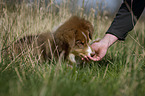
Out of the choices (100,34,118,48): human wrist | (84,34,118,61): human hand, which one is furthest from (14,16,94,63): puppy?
(100,34,118,48): human wrist

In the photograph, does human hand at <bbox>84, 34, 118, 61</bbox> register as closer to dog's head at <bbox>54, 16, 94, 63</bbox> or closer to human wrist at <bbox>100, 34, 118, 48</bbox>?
human wrist at <bbox>100, 34, 118, 48</bbox>

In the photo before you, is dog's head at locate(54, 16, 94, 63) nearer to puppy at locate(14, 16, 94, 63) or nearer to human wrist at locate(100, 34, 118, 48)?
puppy at locate(14, 16, 94, 63)

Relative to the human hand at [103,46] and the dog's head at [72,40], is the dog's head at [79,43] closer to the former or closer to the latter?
the dog's head at [72,40]

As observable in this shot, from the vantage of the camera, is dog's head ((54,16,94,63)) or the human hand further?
dog's head ((54,16,94,63))

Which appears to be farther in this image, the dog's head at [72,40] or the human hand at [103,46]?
the dog's head at [72,40]

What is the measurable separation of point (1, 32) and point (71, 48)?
1.41m

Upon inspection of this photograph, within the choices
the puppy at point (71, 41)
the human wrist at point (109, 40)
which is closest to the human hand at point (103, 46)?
the human wrist at point (109, 40)

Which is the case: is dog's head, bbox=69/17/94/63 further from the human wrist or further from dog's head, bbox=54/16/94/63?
the human wrist

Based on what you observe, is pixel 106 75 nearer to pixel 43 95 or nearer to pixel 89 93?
pixel 89 93

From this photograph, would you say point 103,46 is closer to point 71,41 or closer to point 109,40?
point 109,40

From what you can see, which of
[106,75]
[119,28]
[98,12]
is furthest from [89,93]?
[98,12]

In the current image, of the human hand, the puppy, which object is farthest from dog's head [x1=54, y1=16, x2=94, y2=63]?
the human hand

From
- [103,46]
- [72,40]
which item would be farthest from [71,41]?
[103,46]

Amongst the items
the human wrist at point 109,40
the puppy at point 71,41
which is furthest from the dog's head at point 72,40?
the human wrist at point 109,40
